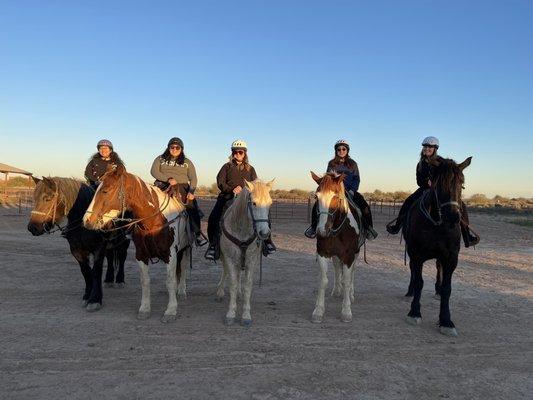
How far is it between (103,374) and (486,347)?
456cm

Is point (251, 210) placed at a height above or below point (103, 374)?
above

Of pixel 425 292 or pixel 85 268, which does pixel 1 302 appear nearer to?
pixel 85 268

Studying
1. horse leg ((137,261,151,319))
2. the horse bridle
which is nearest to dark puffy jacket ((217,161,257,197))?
horse leg ((137,261,151,319))

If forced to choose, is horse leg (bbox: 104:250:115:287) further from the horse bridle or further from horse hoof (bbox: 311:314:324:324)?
the horse bridle

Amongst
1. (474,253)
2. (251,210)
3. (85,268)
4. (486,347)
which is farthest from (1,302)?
(474,253)

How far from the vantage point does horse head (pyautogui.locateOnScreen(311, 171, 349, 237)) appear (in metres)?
5.29

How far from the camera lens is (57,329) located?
16.9 feet

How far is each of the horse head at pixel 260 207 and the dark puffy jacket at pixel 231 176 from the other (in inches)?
52.3

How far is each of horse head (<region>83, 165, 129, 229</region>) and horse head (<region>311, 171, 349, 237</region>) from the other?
2703 millimetres

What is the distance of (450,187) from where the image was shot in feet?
16.5

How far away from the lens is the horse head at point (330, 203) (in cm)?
529

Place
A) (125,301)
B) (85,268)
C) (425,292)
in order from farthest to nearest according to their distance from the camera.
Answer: (425,292) < (125,301) < (85,268)

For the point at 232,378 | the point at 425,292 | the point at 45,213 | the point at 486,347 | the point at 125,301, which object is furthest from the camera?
the point at 425,292

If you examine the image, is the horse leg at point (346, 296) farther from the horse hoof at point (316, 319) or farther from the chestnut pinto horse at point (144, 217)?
the chestnut pinto horse at point (144, 217)
